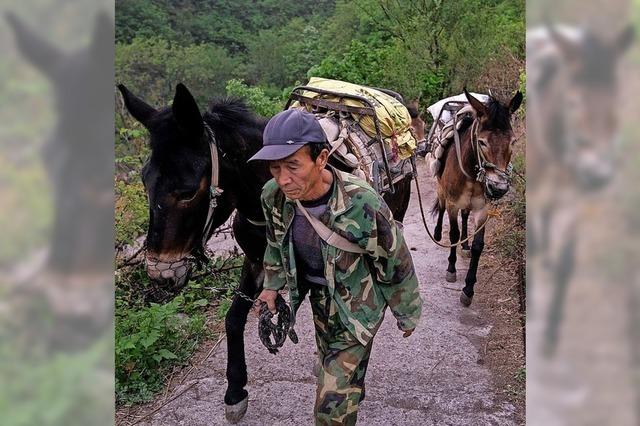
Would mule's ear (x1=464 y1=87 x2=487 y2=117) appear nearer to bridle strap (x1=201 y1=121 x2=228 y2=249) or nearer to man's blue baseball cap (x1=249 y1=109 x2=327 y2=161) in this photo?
bridle strap (x1=201 y1=121 x2=228 y2=249)

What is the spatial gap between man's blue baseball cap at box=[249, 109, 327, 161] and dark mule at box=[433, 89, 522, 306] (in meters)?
3.08

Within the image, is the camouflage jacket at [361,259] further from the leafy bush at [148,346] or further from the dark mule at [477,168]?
the dark mule at [477,168]

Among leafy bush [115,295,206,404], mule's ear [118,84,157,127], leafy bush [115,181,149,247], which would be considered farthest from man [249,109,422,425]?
leafy bush [115,181,149,247]

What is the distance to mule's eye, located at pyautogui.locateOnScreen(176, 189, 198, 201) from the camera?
2.54 meters

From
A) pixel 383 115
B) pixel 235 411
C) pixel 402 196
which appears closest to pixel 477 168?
pixel 402 196

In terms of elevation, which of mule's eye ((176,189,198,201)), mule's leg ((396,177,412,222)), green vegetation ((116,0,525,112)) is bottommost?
green vegetation ((116,0,525,112))

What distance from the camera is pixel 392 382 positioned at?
392 centimetres

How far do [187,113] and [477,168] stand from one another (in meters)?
3.31

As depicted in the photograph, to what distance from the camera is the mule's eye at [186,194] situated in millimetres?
2544

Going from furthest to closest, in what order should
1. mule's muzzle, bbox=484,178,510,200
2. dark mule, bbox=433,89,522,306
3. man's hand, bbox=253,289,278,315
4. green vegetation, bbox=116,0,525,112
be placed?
1. green vegetation, bbox=116,0,525,112
2. dark mule, bbox=433,89,522,306
3. mule's muzzle, bbox=484,178,510,200
4. man's hand, bbox=253,289,278,315
